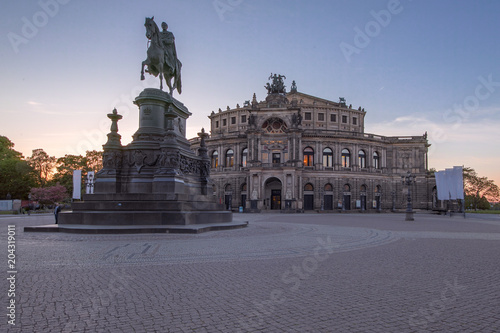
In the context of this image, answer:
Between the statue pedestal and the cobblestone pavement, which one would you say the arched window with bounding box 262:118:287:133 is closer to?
the statue pedestal

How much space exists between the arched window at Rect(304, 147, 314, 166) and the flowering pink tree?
1825 inches

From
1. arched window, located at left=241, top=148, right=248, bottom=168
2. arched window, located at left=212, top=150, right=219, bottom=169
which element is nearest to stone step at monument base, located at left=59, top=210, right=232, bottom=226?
arched window, located at left=241, top=148, right=248, bottom=168

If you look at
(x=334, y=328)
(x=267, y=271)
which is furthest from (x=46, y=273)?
(x=334, y=328)

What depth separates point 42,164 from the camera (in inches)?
3201

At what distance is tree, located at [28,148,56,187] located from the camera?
3114 inches

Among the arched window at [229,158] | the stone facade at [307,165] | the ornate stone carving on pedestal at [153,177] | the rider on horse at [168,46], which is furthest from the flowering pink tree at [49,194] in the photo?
the rider on horse at [168,46]

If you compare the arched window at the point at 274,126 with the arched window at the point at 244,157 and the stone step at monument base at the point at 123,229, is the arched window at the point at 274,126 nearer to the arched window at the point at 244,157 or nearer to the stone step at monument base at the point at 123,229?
the arched window at the point at 244,157

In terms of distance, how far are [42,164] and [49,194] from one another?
20189 millimetres

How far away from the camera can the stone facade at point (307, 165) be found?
59.3 metres

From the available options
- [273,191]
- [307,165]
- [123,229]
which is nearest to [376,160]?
[307,165]

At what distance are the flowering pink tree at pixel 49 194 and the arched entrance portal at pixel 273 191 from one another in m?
39.0

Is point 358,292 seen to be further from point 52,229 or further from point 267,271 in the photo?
point 52,229

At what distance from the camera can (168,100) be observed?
18.9 metres

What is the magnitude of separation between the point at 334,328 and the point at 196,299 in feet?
7.31
